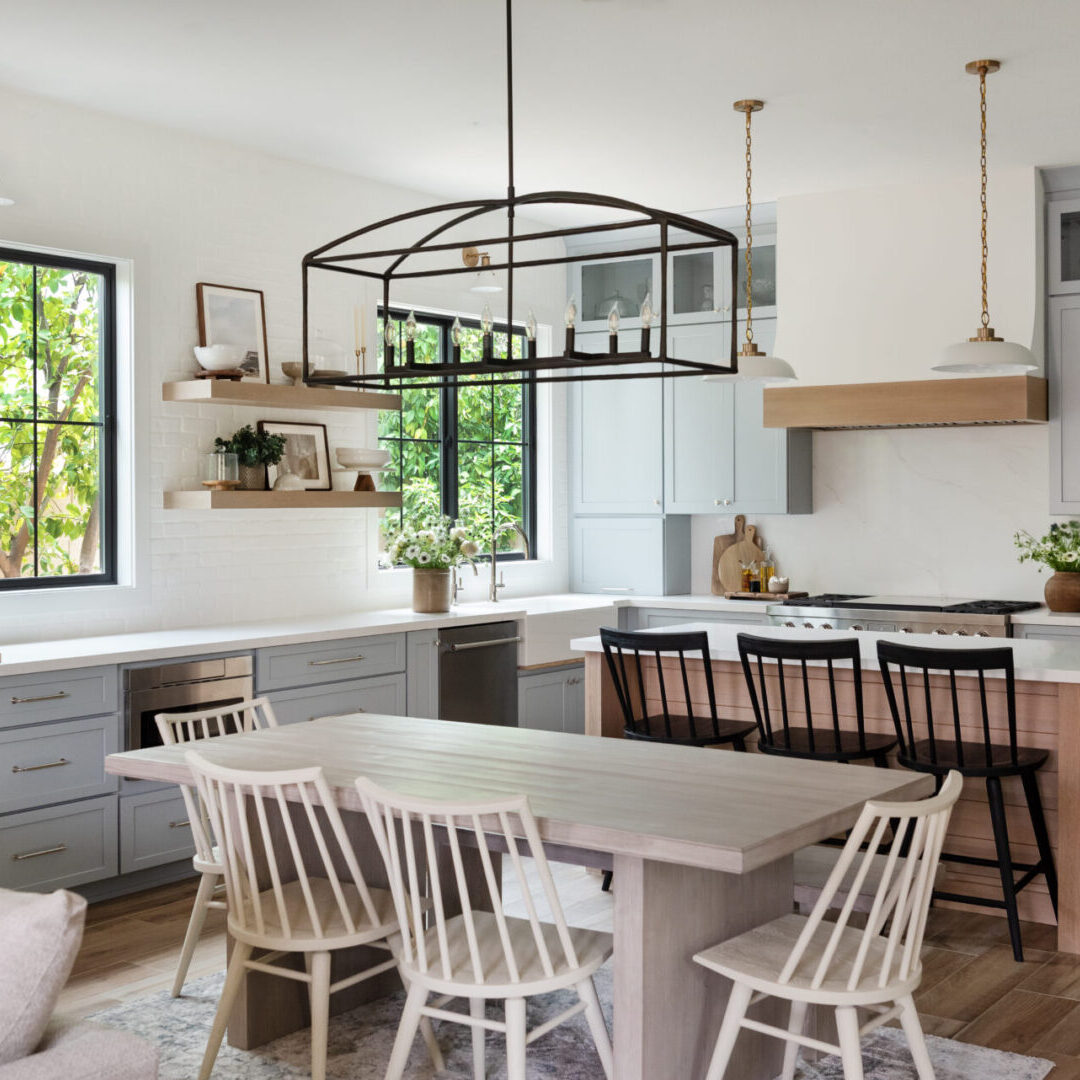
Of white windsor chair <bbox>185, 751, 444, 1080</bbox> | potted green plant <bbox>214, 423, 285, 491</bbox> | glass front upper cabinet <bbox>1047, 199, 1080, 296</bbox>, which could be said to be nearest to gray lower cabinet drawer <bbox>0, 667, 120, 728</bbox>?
potted green plant <bbox>214, 423, 285, 491</bbox>

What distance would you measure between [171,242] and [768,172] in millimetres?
2623

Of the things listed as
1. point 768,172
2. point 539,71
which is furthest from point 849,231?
point 539,71

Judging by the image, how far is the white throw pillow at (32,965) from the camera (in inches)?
68.6

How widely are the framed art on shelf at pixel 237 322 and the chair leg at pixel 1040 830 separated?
11.3 ft

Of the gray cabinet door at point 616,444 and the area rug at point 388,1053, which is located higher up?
the gray cabinet door at point 616,444

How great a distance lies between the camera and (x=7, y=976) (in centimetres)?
174

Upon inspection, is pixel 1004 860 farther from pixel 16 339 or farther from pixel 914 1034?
pixel 16 339

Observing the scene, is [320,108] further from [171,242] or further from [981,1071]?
[981,1071]

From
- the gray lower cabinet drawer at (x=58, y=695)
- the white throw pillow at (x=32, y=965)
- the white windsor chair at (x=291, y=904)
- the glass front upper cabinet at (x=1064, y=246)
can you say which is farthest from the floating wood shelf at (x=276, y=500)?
the white throw pillow at (x=32, y=965)

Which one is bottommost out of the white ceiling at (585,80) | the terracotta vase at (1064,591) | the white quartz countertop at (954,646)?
the white quartz countertop at (954,646)

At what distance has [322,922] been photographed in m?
3.05

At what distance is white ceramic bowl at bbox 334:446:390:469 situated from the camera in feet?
19.5

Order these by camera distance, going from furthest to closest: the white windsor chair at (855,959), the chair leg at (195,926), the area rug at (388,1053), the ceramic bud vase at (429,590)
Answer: the ceramic bud vase at (429,590)
the chair leg at (195,926)
the area rug at (388,1053)
the white windsor chair at (855,959)

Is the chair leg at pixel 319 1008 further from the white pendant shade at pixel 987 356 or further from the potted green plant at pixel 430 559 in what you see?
the potted green plant at pixel 430 559
